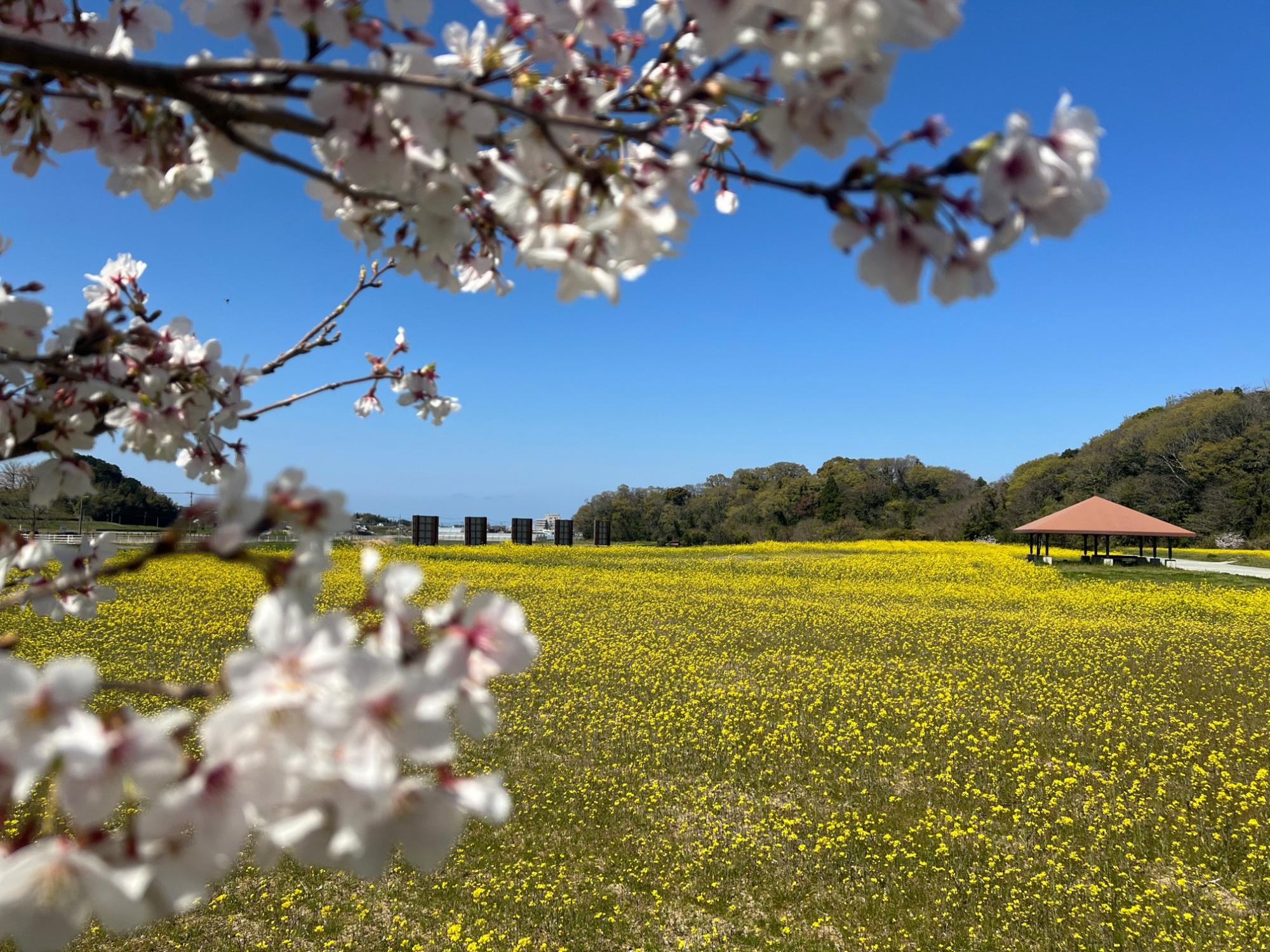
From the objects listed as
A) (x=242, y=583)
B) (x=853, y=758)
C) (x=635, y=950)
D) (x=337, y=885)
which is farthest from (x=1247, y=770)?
(x=242, y=583)

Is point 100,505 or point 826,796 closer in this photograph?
point 826,796

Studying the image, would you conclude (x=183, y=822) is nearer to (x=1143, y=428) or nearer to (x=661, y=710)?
(x=661, y=710)

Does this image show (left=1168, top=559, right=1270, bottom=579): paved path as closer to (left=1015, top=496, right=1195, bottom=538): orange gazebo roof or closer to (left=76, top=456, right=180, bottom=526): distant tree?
(left=1015, top=496, right=1195, bottom=538): orange gazebo roof

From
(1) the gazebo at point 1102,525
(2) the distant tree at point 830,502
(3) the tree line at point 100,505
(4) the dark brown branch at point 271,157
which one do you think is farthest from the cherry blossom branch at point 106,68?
(2) the distant tree at point 830,502

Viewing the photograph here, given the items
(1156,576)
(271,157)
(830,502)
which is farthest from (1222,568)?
(271,157)

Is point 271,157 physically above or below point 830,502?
below

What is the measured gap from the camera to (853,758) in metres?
4.86

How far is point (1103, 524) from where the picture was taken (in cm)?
1861

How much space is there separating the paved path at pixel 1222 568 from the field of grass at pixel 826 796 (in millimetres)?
8104

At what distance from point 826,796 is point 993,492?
31833 millimetres

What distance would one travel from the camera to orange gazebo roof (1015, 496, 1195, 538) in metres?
17.9

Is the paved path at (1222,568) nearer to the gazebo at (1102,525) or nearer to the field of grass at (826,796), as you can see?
the gazebo at (1102,525)

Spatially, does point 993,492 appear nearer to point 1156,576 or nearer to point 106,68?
point 1156,576

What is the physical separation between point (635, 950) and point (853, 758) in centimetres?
250
